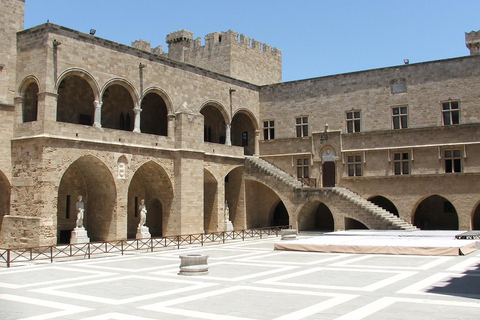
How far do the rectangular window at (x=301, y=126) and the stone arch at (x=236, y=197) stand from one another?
14.5 ft

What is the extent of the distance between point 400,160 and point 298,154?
6.57 metres

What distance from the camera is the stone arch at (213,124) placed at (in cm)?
3597

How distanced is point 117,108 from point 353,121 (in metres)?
14.4

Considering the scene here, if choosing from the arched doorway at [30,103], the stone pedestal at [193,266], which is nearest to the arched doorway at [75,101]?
the arched doorway at [30,103]

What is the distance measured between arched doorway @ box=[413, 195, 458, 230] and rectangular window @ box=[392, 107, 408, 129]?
5.67 metres

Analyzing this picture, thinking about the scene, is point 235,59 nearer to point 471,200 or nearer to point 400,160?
point 400,160

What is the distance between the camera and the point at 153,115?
109ft

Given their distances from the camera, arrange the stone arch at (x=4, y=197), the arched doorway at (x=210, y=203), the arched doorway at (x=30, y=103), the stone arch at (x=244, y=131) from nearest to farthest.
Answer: the stone arch at (x=4, y=197) → the arched doorway at (x=30, y=103) → the arched doorway at (x=210, y=203) → the stone arch at (x=244, y=131)

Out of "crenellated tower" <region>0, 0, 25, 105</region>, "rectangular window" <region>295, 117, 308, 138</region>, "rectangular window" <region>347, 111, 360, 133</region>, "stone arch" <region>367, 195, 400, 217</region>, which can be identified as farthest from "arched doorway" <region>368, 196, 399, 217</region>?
"crenellated tower" <region>0, 0, 25, 105</region>

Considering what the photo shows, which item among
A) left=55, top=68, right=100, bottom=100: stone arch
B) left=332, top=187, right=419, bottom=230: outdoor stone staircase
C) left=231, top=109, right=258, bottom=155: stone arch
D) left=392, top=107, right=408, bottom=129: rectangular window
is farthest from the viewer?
left=231, top=109, right=258, bottom=155: stone arch

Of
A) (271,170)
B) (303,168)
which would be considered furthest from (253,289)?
(303,168)

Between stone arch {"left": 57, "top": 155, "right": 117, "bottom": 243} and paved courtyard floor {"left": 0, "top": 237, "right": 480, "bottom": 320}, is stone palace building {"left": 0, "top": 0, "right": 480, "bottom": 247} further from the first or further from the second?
paved courtyard floor {"left": 0, "top": 237, "right": 480, "bottom": 320}

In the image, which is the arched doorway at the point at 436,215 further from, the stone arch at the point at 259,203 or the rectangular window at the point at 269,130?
the rectangular window at the point at 269,130

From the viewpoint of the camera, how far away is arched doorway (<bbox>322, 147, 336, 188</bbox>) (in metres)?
33.1
